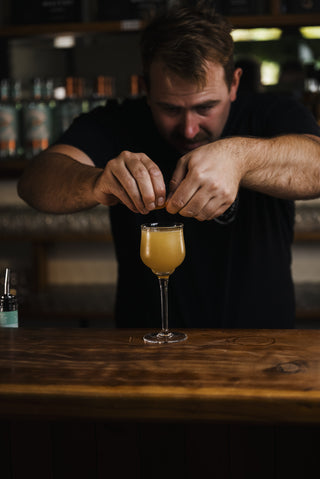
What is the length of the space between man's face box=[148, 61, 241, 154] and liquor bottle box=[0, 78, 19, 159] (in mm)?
1797

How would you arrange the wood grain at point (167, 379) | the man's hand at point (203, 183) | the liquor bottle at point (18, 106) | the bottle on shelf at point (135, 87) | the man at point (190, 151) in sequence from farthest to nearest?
the liquor bottle at point (18, 106)
the bottle on shelf at point (135, 87)
the man at point (190, 151)
the man's hand at point (203, 183)
the wood grain at point (167, 379)

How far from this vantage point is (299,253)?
346 cm

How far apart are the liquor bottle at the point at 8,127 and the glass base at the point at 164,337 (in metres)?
2.35

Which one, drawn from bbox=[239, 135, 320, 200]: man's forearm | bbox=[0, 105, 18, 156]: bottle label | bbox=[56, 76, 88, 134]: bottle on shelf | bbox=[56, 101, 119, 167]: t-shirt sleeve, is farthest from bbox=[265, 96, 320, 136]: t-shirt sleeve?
bbox=[0, 105, 18, 156]: bottle label

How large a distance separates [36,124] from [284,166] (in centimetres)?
210

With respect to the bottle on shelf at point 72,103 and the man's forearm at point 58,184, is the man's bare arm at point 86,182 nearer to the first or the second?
the man's forearm at point 58,184

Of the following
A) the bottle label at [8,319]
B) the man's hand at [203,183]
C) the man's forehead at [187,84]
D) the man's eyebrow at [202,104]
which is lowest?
the bottle label at [8,319]

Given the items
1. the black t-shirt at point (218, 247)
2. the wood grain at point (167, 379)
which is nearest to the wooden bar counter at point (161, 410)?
the wood grain at point (167, 379)

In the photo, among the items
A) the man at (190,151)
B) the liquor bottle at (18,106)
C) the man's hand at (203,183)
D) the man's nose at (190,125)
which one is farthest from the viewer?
the liquor bottle at (18,106)

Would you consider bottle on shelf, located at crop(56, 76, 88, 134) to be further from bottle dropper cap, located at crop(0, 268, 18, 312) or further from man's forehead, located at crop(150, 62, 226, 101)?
bottle dropper cap, located at crop(0, 268, 18, 312)

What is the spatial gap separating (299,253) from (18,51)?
2.04 meters

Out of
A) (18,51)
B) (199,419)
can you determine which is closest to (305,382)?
(199,419)

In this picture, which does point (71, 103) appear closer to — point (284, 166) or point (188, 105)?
point (188, 105)

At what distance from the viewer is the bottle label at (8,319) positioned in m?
1.45
